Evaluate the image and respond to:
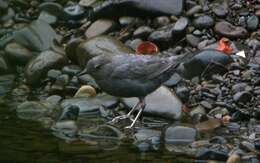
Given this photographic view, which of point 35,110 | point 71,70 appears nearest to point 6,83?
point 71,70

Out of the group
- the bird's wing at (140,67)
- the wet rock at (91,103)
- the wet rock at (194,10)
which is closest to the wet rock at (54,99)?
the wet rock at (91,103)

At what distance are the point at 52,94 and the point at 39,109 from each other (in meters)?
0.86

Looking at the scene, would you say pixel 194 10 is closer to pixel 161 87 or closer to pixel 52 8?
pixel 161 87

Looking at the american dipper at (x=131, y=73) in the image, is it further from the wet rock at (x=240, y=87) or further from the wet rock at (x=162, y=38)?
the wet rock at (x=162, y=38)

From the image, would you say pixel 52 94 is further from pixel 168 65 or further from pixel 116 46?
pixel 168 65

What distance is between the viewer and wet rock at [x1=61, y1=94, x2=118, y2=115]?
1012 centimetres

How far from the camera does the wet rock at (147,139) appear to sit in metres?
8.54

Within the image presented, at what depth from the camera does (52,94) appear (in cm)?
1102

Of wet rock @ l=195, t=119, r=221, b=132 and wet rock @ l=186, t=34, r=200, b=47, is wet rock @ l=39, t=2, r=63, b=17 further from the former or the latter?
wet rock @ l=195, t=119, r=221, b=132

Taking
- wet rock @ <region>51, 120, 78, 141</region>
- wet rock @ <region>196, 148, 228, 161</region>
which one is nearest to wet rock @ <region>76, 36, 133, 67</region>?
wet rock @ <region>51, 120, 78, 141</region>

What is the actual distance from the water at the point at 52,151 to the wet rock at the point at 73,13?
4.32m

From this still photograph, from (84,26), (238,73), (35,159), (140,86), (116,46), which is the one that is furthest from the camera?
(84,26)

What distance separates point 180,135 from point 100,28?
435 cm

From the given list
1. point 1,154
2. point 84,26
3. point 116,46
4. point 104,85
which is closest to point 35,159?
point 1,154
